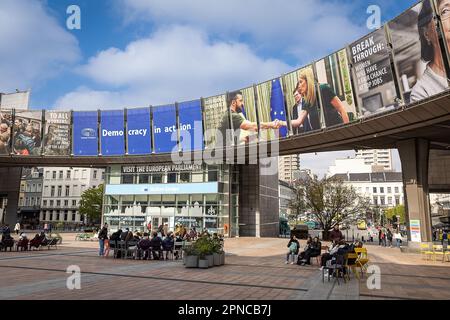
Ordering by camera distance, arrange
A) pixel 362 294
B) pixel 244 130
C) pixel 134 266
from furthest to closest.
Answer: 1. pixel 244 130
2. pixel 134 266
3. pixel 362 294

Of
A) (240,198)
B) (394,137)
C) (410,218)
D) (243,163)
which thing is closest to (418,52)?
(394,137)

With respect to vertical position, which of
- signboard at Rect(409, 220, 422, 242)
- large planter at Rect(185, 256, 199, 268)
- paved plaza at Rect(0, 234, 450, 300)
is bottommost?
paved plaza at Rect(0, 234, 450, 300)

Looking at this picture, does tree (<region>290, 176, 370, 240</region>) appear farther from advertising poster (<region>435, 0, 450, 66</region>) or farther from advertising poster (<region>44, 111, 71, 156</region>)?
advertising poster (<region>44, 111, 71, 156</region>)

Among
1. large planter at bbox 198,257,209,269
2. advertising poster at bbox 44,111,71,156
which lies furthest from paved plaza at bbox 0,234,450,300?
advertising poster at bbox 44,111,71,156

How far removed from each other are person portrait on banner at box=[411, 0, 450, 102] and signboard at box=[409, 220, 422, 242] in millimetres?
9484

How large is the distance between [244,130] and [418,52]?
16852 mm

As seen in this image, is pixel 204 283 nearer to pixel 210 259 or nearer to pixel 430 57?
pixel 210 259

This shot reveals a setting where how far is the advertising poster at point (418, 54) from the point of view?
1867 cm

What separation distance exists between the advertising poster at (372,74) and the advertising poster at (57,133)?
105 ft

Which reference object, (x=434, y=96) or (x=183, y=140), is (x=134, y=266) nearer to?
(x=434, y=96)

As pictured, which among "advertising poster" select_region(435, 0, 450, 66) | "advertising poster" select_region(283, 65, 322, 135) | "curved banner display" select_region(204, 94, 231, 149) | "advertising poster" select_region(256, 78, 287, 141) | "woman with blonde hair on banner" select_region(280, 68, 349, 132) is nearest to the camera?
"advertising poster" select_region(435, 0, 450, 66)

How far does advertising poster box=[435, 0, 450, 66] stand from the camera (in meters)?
17.8

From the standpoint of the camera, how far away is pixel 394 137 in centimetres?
2591

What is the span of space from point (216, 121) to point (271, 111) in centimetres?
677
